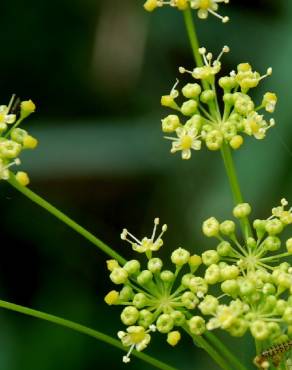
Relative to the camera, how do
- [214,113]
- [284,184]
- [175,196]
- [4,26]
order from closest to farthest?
[214,113]
[284,184]
[175,196]
[4,26]

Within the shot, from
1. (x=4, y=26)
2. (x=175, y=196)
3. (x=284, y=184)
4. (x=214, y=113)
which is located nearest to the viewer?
(x=214, y=113)

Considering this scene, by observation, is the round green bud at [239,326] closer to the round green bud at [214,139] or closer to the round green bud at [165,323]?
the round green bud at [165,323]

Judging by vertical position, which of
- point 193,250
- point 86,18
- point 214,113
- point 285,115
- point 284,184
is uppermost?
point 86,18

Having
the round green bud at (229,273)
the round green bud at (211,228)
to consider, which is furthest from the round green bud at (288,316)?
the round green bud at (211,228)

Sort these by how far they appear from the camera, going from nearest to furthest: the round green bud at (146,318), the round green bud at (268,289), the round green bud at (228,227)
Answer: the round green bud at (268,289)
the round green bud at (146,318)
the round green bud at (228,227)

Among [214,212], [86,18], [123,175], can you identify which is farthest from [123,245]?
[86,18]

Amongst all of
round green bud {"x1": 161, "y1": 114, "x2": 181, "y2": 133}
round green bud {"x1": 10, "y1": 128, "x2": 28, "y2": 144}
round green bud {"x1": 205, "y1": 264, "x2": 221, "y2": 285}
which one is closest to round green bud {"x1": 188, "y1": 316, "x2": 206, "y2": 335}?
round green bud {"x1": 205, "y1": 264, "x2": 221, "y2": 285}

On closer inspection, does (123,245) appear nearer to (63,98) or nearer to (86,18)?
(63,98)

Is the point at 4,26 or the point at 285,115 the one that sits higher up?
the point at 4,26

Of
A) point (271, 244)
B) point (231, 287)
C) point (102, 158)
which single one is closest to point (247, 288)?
point (231, 287)
